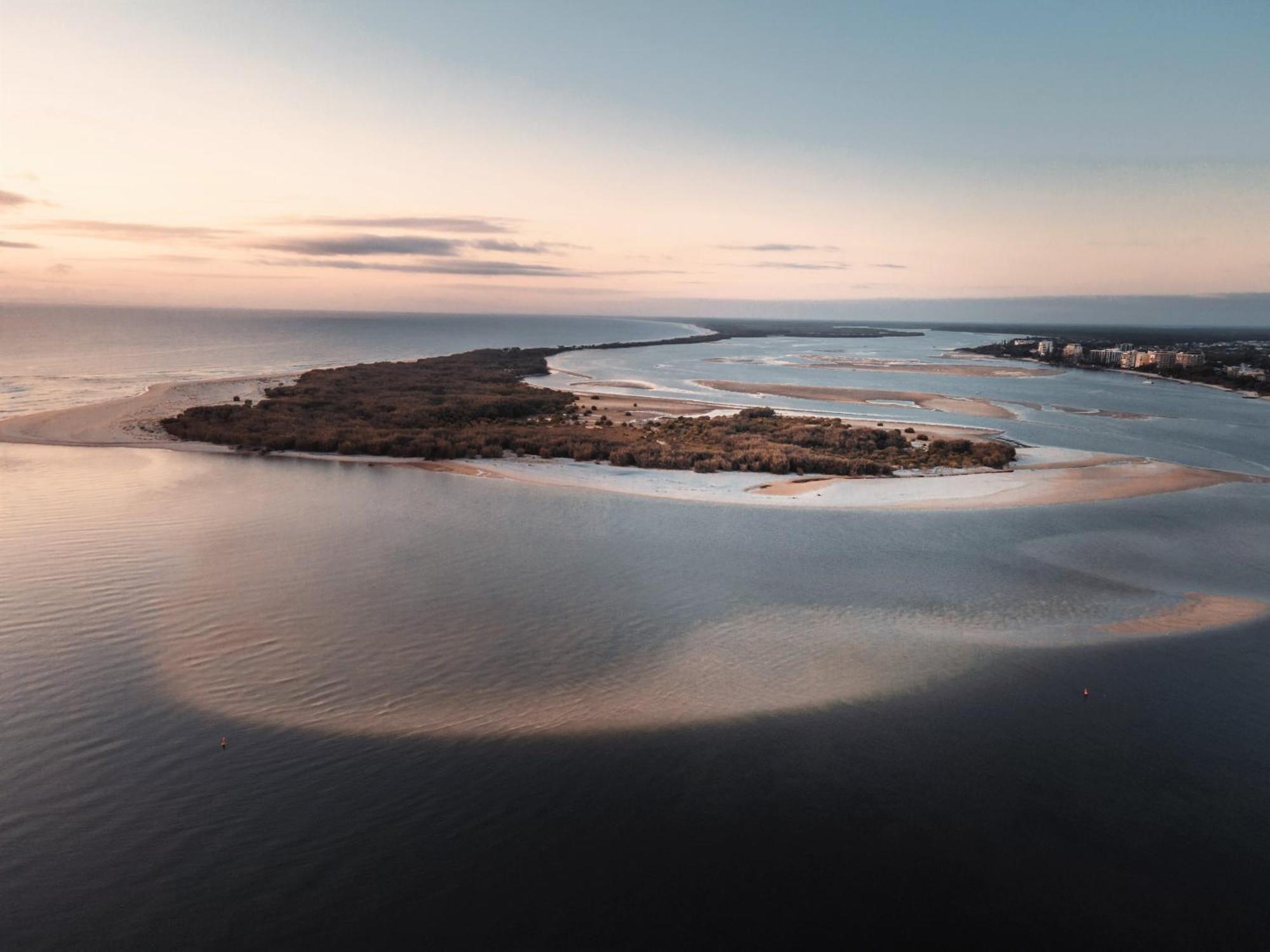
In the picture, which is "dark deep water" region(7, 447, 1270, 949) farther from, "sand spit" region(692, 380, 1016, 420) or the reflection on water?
"sand spit" region(692, 380, 1016, 420)

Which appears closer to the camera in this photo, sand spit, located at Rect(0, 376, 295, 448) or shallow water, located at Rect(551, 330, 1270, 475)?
sand spit, located at Rect(0, 376, 295, 448)

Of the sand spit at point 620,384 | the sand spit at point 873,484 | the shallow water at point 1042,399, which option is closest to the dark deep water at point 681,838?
the sand spit at point 873,484

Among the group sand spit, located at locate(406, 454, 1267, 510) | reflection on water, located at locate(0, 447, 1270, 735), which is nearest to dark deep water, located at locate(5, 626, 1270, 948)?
reflection on water, located at locate(0, 447, 1270, 735)

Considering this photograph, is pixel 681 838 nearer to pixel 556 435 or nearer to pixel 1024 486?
pixel 1024 486

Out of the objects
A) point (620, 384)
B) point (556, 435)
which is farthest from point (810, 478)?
point (620, 384)

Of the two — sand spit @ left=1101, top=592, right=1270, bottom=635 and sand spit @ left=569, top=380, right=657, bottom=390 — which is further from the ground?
sand spit @ left=569, top=380, right=657, bottom=390

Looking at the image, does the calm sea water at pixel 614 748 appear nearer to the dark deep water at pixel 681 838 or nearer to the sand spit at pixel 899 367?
the dark deep water at pixel 681 838

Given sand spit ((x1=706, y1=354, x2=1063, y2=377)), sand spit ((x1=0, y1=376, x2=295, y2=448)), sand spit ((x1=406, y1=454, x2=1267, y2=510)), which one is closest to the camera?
sand spit ((x1=406, y1=454, x2=1267, y2=510))
